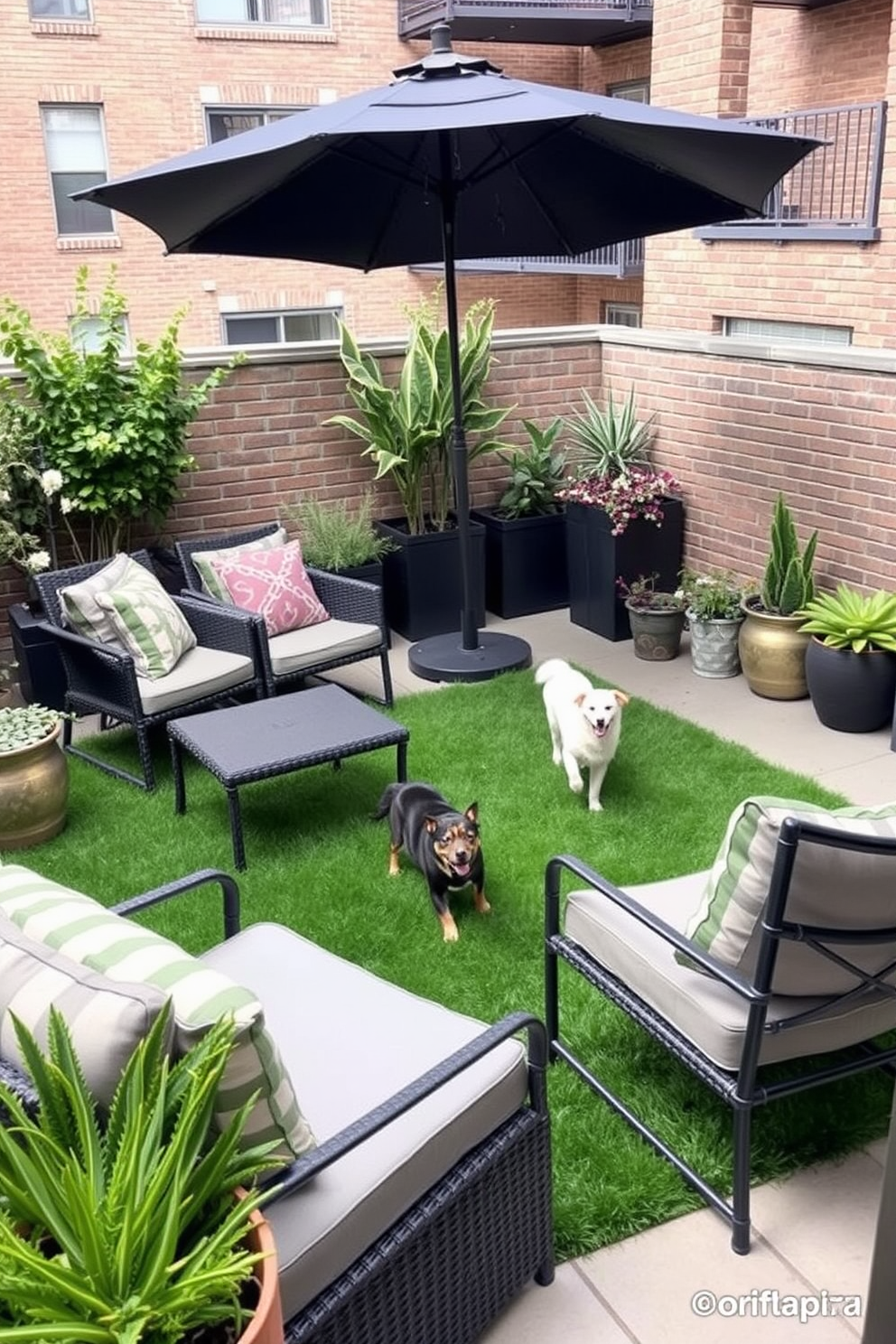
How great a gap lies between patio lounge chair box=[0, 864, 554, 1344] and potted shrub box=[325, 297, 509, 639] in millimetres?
4143

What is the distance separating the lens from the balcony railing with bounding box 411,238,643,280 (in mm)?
13414

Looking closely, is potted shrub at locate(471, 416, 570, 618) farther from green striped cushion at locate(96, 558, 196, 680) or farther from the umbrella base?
green striped cushion at locate(96, 558, 196, 680)

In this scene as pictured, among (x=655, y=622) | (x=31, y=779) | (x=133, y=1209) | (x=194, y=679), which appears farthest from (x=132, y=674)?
(x=133, y=1209)

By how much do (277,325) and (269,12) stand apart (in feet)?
11.9

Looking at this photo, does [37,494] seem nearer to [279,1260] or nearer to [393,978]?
[393,978]

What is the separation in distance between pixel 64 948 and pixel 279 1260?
608mm

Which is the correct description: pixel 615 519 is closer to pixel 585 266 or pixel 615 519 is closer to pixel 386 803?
pixel 386 803

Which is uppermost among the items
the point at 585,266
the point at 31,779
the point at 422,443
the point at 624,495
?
the point at 585,266

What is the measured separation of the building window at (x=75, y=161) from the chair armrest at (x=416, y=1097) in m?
13.3

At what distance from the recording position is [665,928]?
7.96 ft

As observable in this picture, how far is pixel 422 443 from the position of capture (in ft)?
21.4

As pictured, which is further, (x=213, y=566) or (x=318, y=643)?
(x=213, y=566)

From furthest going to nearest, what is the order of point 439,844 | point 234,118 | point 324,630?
point 234,118 < point 324,630 < point 439,844

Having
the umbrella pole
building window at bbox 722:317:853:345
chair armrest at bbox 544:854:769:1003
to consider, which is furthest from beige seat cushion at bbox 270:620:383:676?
building window at bbox 722:317:853:345
